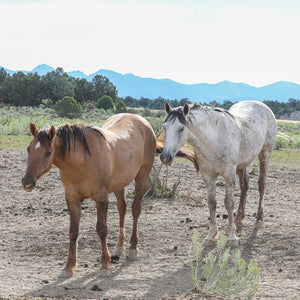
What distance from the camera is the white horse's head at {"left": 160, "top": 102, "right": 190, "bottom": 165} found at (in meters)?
5.85

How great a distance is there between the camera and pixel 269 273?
18.1 feet

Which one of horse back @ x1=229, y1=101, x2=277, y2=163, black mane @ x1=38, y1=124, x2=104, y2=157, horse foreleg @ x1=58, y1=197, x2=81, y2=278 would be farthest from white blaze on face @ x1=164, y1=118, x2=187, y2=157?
horse back @ x1=229, y1=101, x2=277, y2=163

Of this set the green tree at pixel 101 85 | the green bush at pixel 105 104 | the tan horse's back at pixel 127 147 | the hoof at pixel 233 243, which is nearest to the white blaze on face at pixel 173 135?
the tan horse's back at pixel 127 147

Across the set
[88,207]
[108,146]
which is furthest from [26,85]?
[108,146]

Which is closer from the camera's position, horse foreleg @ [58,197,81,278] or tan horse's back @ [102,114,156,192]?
horse foreleg @ [58,197,81,278]

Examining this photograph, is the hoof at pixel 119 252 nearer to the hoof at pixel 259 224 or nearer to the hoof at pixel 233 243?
the hoof at pixel 233 243

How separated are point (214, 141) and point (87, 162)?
2092mm

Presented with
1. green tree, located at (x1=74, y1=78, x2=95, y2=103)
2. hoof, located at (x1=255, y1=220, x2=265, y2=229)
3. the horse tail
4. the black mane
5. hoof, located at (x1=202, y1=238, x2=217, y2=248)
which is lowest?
hoof, located at (x1=202, y1=238, x2=217, y2=248)

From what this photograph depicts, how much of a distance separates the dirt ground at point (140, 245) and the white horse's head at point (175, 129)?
1500mm

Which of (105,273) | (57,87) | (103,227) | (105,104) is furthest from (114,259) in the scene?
(57,87)

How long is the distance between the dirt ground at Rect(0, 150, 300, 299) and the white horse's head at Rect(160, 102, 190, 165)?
150 centimetres

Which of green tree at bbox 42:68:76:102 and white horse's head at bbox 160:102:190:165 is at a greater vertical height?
green tree at bbox 42:68:76:102

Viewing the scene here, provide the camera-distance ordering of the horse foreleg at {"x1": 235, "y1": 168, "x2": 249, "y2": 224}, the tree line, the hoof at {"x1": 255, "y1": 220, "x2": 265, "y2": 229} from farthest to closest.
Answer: the tree line < the horse foreleg at {"x1": 235, "y1": 168, "x2": 249, "y2": 224} < the hoof at {"x1": 255, "y1": 220, "x2": 265, "y2": 229}

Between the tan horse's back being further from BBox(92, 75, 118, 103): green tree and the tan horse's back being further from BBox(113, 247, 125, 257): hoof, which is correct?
BBox(92, 75, 118, 103): green tree
